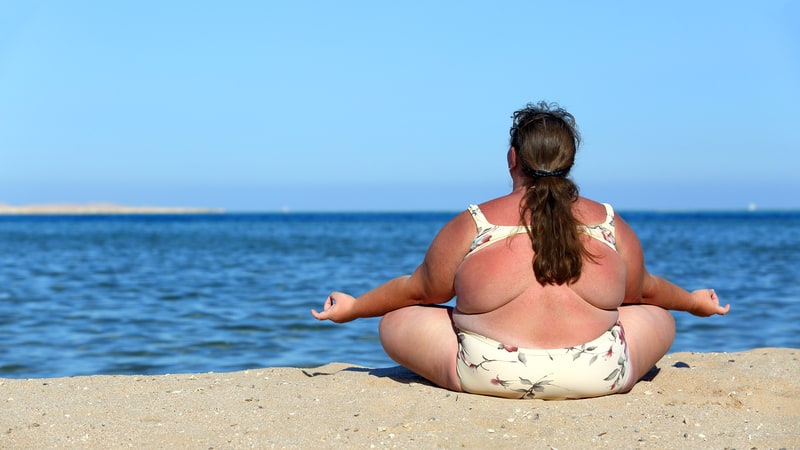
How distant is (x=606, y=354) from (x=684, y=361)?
1.98 metres

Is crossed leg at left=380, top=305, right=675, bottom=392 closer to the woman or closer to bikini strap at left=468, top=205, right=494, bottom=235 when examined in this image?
the woman

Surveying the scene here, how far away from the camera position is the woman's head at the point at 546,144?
383 cm

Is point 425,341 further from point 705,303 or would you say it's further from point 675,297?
point 705,303

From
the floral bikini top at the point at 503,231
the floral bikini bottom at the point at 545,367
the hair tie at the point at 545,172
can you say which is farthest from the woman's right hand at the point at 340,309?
the hair tie at the point at 545,172

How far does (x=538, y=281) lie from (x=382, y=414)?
2.98 ft

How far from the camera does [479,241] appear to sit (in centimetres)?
390

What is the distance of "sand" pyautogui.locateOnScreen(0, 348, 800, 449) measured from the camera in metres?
3.48

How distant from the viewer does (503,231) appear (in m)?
3.87

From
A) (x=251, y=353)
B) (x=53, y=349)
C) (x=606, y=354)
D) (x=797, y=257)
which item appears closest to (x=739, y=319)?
(x=251, y=353)

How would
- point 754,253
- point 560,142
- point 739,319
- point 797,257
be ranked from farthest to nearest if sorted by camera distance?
point 754,253
point 797,257
point 739,319
point 560,142

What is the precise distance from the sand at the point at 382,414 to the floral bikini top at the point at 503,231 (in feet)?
2.42

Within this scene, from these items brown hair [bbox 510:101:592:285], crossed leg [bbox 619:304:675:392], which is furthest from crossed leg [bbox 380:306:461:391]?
crossed leg [bbox 619:304:675:392]

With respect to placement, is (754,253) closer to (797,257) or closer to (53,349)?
(797,257)

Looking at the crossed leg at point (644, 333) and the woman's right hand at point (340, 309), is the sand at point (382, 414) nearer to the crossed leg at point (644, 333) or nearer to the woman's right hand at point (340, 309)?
the crossed leg at point (644, 333)
